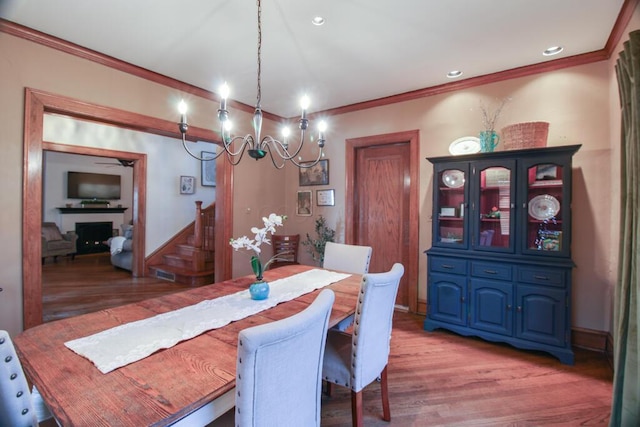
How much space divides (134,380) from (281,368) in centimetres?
48

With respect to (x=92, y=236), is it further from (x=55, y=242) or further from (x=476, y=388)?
(x=476, y=388)

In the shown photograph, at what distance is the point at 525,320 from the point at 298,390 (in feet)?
8.11

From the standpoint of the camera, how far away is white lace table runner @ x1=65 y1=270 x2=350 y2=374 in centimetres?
111

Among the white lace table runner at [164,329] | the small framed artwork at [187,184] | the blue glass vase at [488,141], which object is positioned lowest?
the white lace table runner at [164,329]

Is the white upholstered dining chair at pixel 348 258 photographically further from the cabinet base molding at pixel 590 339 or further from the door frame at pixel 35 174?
the door frame at pixel 35 174

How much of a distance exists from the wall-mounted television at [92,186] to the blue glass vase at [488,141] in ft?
29.8

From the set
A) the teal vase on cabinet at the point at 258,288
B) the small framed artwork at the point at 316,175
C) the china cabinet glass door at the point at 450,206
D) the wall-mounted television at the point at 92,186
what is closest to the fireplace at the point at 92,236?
the wall-mounted television at the point at 92,186

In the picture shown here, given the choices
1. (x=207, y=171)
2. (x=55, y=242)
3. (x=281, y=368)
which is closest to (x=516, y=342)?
(x=281, y=368)

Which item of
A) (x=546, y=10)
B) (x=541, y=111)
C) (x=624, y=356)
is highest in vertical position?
(x=546, y=10)

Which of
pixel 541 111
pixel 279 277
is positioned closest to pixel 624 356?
pixel 279 277

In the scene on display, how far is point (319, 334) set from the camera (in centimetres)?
109

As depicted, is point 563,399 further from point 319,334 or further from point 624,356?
point 319,334

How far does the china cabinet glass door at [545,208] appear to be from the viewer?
8.39 ft

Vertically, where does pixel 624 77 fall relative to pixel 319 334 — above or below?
above
